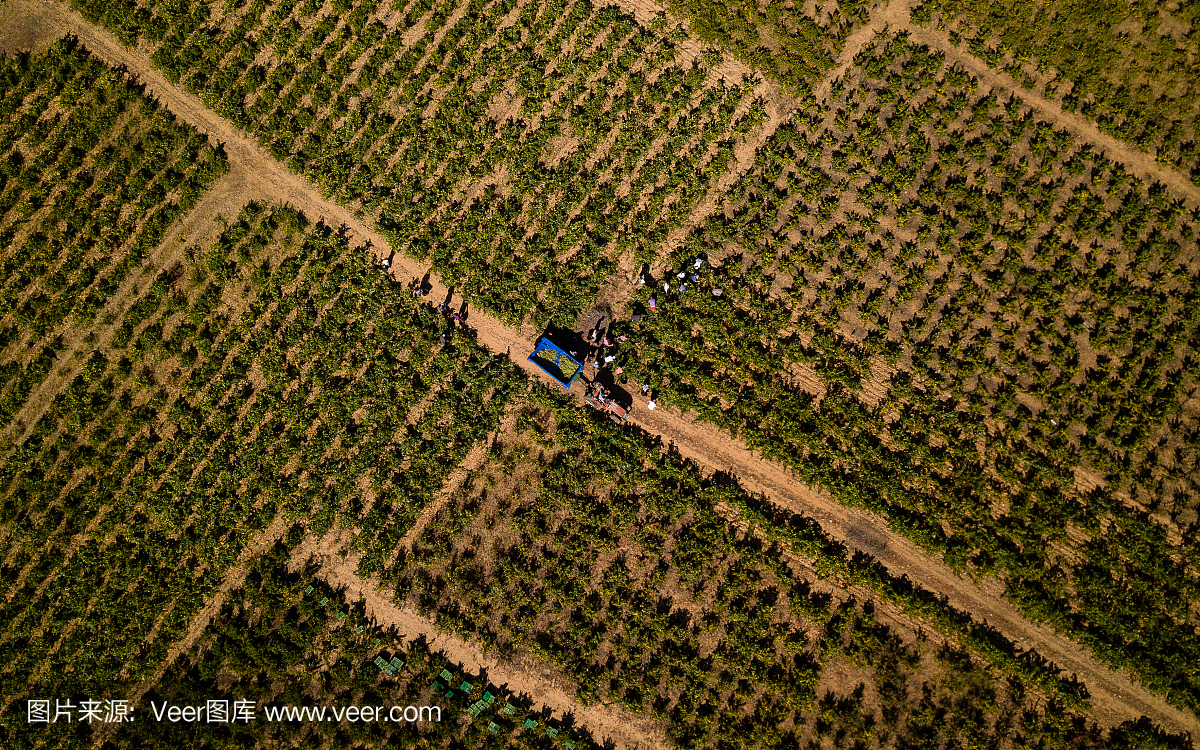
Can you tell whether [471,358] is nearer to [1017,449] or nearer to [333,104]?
[333,104]

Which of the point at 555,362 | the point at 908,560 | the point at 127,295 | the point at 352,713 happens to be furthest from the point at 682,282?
the point at 127,295

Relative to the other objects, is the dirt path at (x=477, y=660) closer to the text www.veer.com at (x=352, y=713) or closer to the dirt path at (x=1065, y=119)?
the text www.veer.com at (x=352, y=713)

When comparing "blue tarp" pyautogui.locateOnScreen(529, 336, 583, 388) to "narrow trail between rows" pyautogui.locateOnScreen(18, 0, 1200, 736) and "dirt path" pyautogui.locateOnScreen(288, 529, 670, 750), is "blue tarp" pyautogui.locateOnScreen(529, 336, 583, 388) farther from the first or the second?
"dirt path" pyautogui.locateOnScreen(288, 529, 670, 750)

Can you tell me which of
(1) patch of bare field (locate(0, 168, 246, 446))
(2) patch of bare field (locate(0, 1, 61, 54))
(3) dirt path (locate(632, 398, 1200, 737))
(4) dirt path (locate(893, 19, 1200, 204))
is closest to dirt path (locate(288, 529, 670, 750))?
(3) dirt path (locate(632, 398, 1200, 737))

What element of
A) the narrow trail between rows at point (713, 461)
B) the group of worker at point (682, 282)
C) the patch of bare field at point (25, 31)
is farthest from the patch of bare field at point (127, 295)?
the group of worker at point (682, 282)

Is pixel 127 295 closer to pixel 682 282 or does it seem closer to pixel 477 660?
pixel 477 660

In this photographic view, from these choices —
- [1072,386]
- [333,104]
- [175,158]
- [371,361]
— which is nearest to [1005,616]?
[1072,386]
